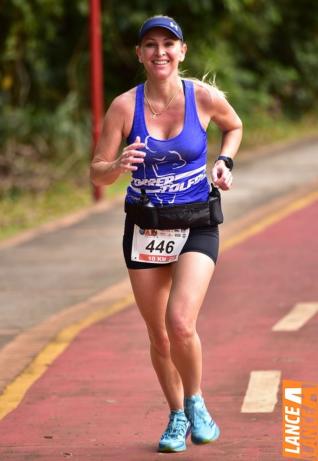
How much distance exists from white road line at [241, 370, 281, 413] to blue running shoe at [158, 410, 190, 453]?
36.5 inches

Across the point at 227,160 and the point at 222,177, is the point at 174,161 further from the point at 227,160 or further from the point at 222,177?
the point at 227,160

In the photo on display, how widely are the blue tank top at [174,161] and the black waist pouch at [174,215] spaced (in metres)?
0.03

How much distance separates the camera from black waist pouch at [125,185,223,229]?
6867 mm

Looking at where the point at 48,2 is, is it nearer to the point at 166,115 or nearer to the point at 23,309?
the point at 23,309

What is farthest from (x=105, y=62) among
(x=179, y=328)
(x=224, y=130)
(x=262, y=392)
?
(x=179, y=328)

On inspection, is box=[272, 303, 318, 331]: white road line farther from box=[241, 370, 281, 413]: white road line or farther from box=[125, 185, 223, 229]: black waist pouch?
box=[125, 185, 223, 229]: black waist pouch

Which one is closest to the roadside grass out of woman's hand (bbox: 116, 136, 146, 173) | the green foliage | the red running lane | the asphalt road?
the green foliage

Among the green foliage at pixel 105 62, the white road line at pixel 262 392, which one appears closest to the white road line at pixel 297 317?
the white road line at pixel 262 392

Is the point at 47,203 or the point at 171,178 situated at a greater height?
the point at 171,178

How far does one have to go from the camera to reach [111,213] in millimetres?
17984

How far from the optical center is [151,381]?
891 centimetres

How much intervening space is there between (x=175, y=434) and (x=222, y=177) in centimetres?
122

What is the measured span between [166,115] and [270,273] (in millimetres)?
6656

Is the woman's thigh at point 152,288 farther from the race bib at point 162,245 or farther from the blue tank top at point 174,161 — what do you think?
the blue tank top at point 174,161
